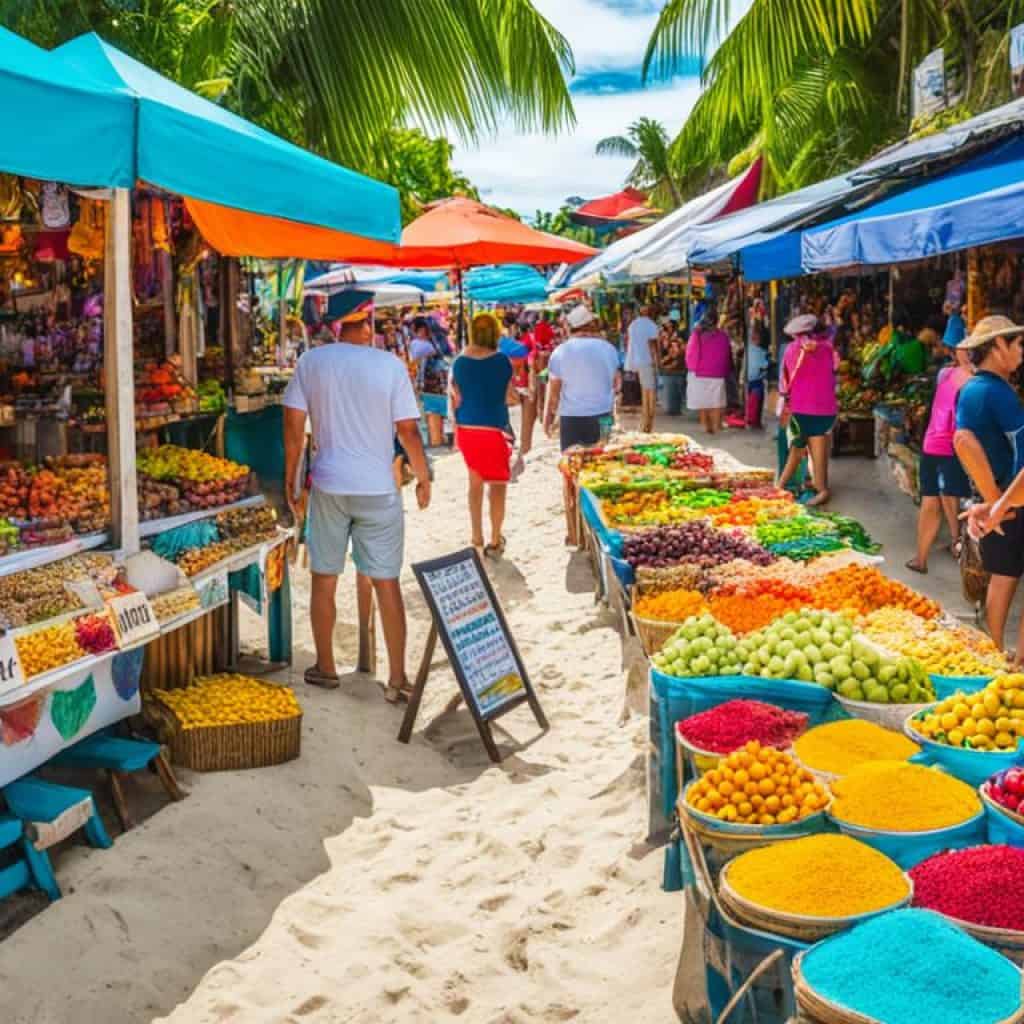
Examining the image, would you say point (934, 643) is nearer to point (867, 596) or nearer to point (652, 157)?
point (867, 596)

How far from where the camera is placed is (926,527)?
30.5ft

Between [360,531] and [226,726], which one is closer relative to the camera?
[226,726]

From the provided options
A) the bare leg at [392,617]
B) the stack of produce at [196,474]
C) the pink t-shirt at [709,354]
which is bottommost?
the bare leg at [392,617]

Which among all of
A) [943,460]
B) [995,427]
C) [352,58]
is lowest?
[943,460]

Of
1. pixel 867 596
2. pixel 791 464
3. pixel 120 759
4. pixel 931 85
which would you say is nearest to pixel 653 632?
pixel 867 596

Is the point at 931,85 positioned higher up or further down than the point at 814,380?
Result: higher up

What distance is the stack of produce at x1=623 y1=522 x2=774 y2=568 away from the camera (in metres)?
6.91

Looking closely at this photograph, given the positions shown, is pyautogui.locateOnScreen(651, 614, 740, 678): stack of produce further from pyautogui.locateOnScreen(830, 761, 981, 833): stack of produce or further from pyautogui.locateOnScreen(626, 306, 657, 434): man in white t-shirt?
pyautogui.locateOnScreen(626, 306, 657, 434): man in white t-shirt

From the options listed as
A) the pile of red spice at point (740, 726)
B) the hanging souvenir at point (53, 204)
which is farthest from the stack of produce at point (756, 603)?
the hanging souvenir at point (53, 204)

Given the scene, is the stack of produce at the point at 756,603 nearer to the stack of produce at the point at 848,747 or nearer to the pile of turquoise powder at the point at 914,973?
the stack of produce at the point at 848,747

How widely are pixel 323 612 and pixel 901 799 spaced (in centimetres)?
391

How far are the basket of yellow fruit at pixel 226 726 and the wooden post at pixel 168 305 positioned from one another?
2.53 meters

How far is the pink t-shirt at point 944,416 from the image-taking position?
28.0 feet

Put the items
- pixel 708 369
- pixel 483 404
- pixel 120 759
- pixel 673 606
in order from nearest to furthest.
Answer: pixel 120 759 < pixel 673 606 < pixel 483 404 < pixel 708 369
